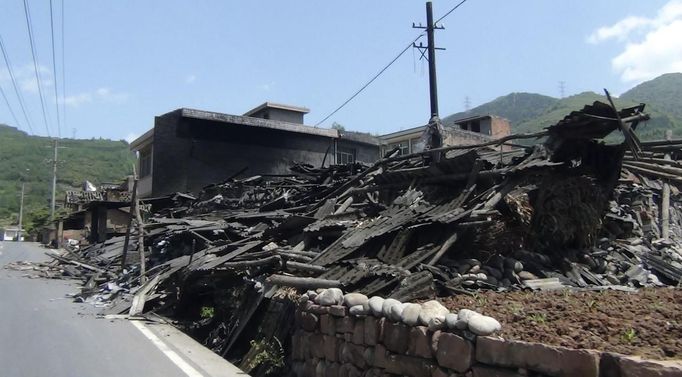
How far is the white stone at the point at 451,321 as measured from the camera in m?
5.38

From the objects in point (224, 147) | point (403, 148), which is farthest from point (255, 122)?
point (403, 148)

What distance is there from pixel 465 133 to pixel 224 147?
48.3ft

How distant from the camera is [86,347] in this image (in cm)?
971

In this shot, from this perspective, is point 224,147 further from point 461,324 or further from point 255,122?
point 461,324

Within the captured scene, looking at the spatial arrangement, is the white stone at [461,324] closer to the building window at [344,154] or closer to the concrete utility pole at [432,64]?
the concrete utility pole at [432,64]

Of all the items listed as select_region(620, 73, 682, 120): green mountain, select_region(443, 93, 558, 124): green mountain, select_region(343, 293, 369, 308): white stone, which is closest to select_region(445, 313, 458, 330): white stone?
select_region(343, 293, 369, 308): white stone

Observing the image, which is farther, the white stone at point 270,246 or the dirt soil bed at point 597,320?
the white stone at point 270,246

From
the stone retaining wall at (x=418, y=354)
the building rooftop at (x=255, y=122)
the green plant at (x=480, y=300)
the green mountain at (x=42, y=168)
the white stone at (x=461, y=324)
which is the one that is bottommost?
the stone retaining wall at (x=418, y=354)

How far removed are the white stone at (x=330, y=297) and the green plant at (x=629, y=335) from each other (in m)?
3.81

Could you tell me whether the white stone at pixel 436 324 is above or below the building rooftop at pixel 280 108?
below

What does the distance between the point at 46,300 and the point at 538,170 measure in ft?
44.0

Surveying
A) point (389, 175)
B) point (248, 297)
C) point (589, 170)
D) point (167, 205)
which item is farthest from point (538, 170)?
point (167, 205)

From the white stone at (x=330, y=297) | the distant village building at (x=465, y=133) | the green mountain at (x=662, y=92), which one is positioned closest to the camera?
the white stone at (x=330, y=297)

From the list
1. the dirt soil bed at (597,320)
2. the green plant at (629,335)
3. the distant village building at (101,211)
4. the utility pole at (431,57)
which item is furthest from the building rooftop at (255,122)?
the green plant at (629,335)
